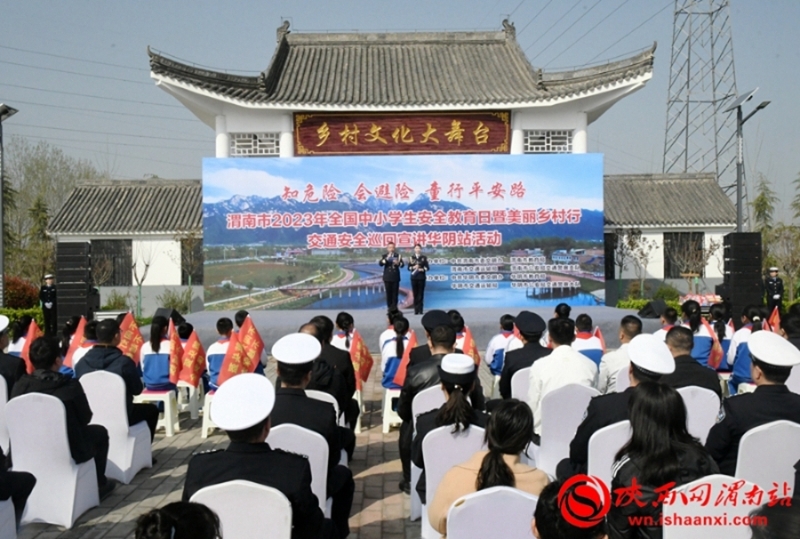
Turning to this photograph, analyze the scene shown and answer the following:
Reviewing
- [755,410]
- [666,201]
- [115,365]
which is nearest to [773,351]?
[755,410]

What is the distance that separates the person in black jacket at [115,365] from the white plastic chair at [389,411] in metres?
1.96

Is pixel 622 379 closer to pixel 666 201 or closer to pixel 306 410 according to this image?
pixel 306 410

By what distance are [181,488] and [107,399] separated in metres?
0.75

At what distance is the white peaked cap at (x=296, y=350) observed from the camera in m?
3.63

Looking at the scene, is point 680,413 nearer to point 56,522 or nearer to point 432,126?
point 56,522

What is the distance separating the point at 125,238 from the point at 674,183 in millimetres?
13637

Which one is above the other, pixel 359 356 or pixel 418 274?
pixel 418 274

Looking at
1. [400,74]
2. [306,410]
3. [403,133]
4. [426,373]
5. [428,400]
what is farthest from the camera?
[400,74]

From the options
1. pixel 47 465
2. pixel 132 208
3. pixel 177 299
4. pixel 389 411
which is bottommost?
pixel 389 411

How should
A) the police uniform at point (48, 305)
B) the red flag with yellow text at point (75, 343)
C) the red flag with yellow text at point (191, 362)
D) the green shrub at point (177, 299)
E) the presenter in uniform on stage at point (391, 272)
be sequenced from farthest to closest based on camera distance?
the green shrub at point (177, 299), the presenter in uniform on stage at point (391, 272), the police uniform at point (48, 305), the red flag with yellow text at point (75, 343), the red flag with yellow text at point (191, 362)

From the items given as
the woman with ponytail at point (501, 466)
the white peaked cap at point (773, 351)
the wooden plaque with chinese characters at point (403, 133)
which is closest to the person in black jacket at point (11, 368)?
the woman with ponytail at point (501, 466)

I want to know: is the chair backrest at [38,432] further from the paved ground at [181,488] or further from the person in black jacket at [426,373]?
the person in black jacket at [426,373]

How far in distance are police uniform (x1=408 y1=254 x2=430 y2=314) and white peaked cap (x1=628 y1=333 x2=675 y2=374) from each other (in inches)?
377

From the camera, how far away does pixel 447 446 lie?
344 centimetres
